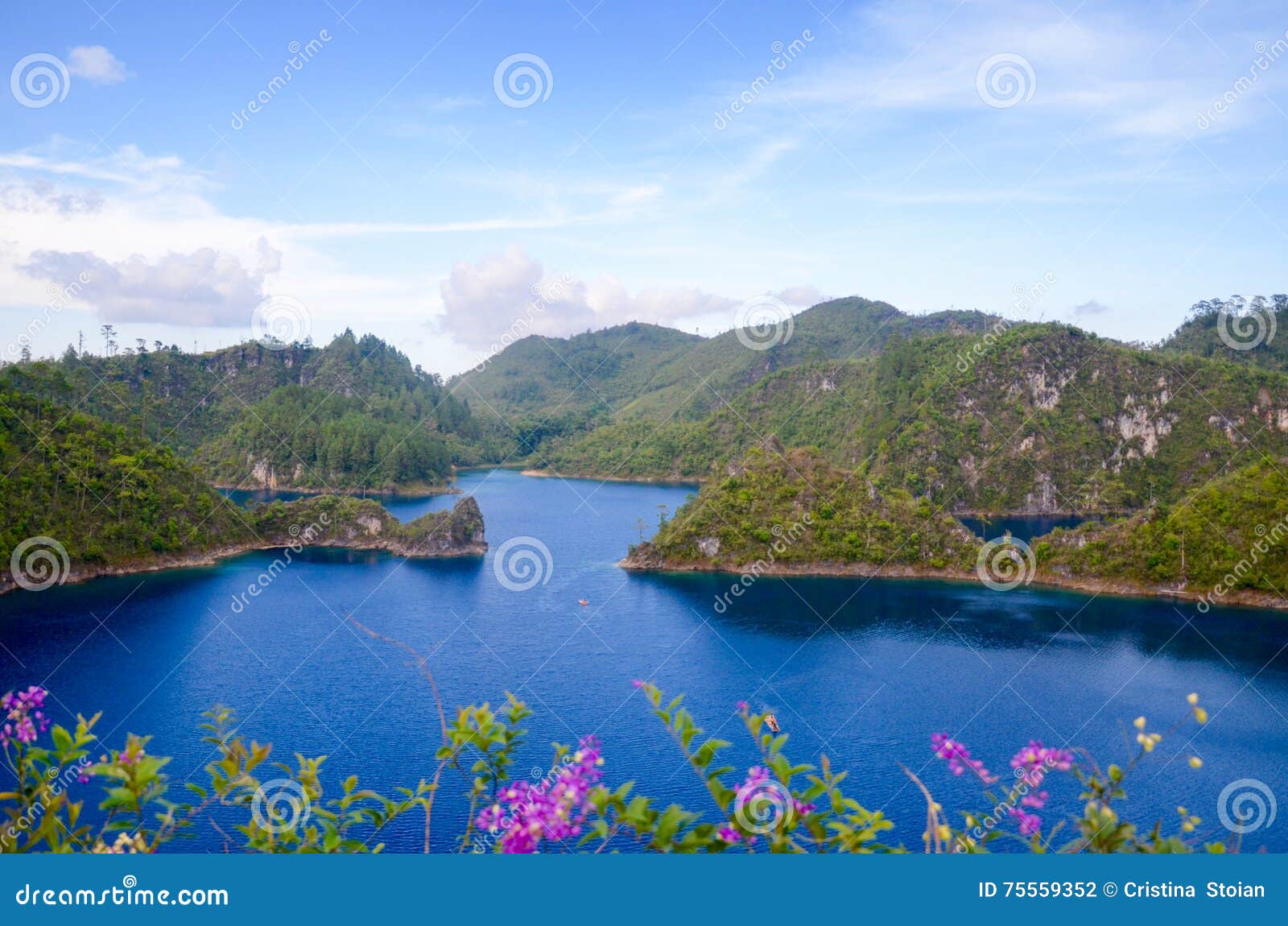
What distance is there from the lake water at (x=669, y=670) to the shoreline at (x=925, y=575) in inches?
33.1

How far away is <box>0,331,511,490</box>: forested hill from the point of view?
7200 centimetres

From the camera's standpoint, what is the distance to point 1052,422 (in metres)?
67.3

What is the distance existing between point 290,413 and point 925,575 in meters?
57.7

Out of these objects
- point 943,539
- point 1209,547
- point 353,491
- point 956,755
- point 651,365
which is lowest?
point 1209,547

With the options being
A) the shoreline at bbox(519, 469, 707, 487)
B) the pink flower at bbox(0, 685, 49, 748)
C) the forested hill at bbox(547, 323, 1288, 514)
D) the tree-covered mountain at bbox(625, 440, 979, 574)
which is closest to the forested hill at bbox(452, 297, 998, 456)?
the shoreline at bbox(519, 469, 707, 487)

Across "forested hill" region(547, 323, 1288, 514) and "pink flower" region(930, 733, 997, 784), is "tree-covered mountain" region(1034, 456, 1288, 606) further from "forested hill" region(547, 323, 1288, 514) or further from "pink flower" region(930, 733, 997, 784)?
"pink flower" region(930, 733, 997, 784)

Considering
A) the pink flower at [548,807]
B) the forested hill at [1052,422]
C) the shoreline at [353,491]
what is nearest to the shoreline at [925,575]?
the forested hill at [1052,422]

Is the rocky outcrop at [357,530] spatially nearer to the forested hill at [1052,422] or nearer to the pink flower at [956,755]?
the forested hill at [1052,422]

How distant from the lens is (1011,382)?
6794cm

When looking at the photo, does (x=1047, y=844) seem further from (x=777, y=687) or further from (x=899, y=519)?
(x=899, y=519)

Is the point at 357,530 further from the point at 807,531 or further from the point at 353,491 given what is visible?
the point at 353,491

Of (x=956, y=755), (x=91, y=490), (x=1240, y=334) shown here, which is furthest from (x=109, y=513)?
(x=1240, y=334)

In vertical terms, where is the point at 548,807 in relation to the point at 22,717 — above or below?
below

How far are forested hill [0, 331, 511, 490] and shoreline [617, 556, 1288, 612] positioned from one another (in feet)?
129
